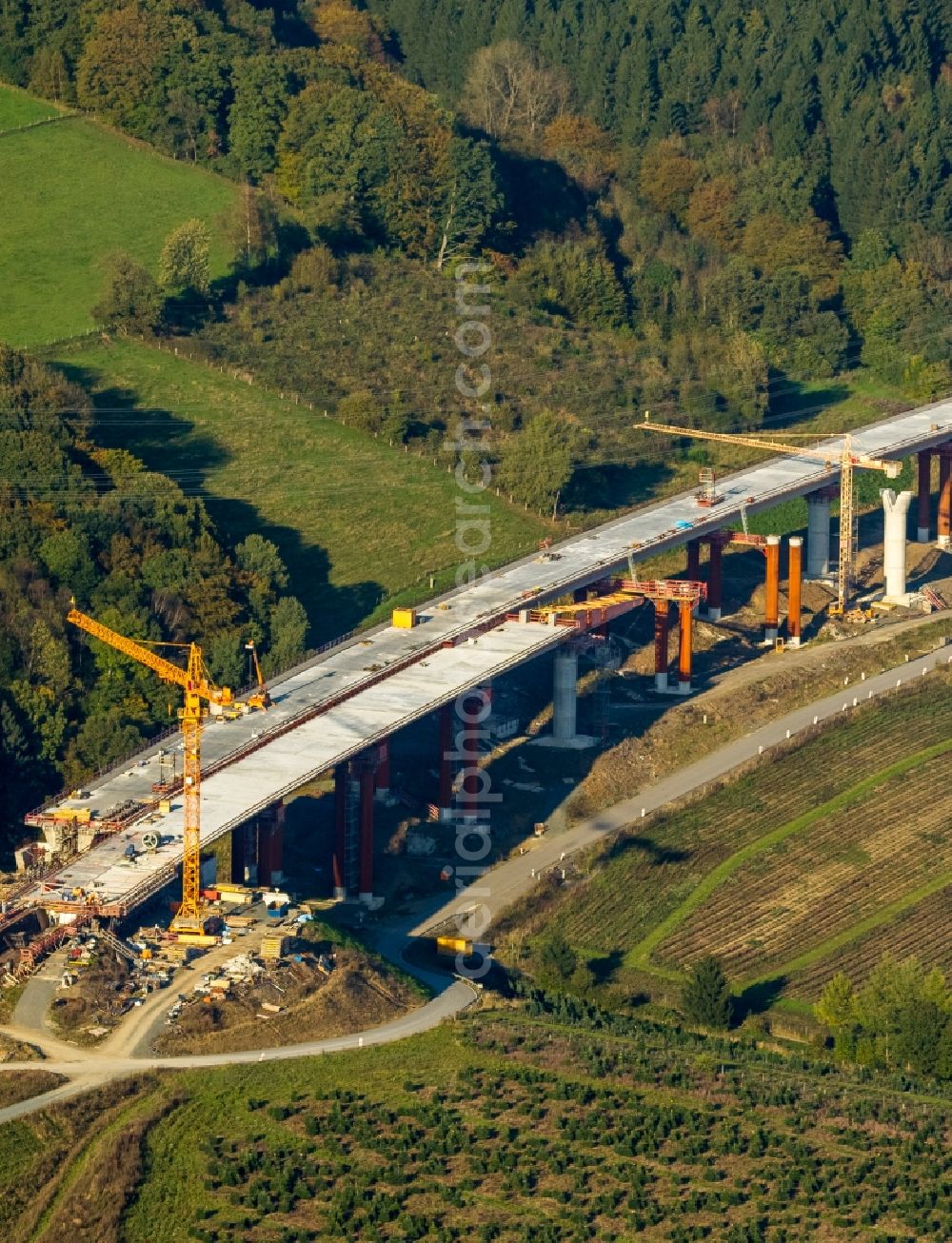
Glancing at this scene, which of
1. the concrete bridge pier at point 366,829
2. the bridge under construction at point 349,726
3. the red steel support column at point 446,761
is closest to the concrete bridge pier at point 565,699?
the bridge under construction at point 349,726

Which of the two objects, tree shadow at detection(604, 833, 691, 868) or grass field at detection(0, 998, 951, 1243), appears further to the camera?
tree shadow at detection(604, 833, 691, 868)

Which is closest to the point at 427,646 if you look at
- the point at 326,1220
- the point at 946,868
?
the point at 946,868

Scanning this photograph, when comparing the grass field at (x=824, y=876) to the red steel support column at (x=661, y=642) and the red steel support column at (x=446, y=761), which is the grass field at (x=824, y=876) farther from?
the red steel support column at (x=661, y=642)

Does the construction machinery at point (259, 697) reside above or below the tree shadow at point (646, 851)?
above

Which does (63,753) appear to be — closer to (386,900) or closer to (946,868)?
(386,900)

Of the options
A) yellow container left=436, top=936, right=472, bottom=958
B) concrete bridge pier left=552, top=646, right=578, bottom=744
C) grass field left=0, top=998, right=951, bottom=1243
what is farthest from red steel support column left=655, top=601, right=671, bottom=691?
grass field left=0, top=998, right=951, bottom=1243

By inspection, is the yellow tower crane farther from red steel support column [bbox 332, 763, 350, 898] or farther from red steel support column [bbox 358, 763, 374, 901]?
red steel support column [bbox 358, 763, 374, 901]
